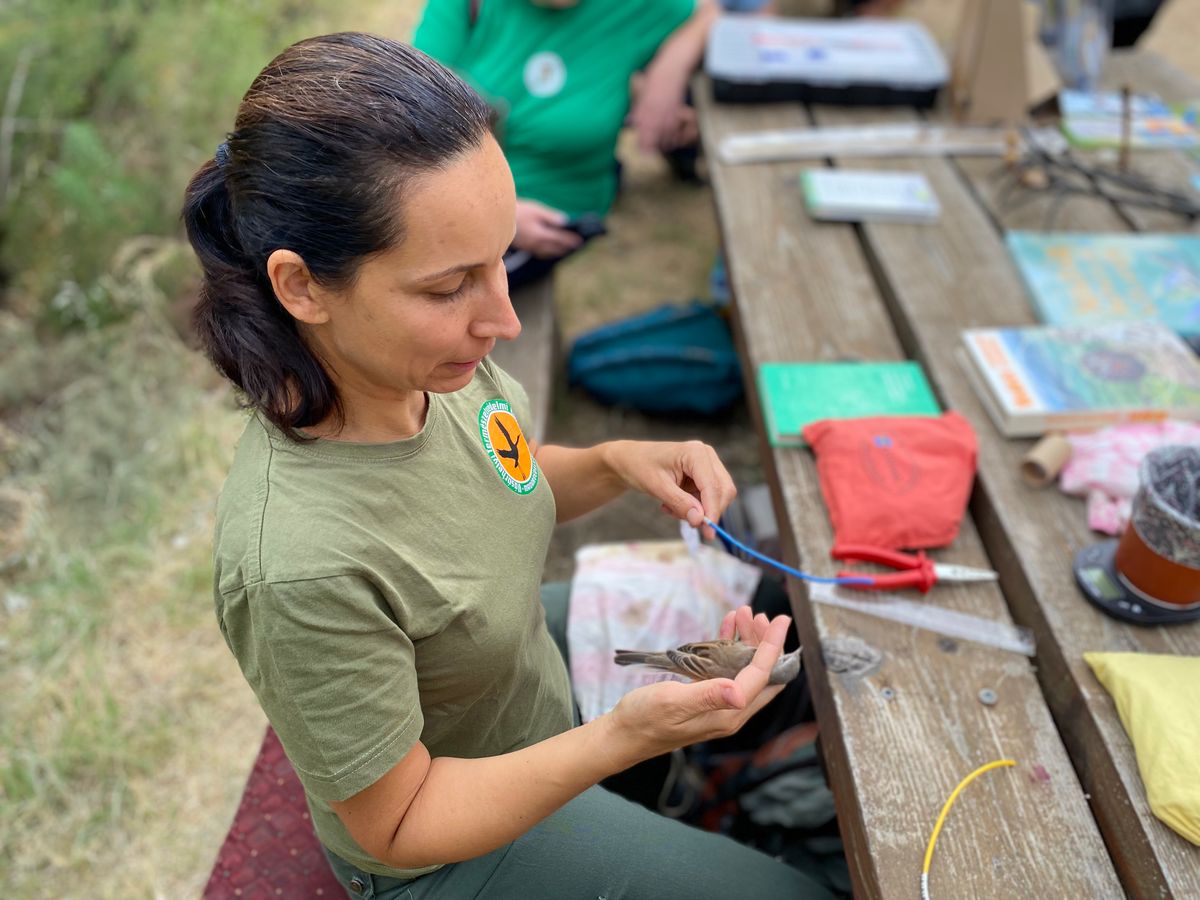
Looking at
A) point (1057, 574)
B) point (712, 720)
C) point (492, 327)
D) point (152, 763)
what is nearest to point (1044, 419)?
point (1057, 574)

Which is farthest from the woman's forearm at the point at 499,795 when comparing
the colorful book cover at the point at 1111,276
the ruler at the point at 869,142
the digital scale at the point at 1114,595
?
the ruler at the point at 869,142

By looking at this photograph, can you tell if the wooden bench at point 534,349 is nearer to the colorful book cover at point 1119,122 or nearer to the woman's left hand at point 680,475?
the woman's left hand at point 680,475

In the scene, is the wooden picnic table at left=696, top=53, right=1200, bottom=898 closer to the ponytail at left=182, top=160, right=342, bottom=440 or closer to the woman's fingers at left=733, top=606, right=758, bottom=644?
the woman's fingers at left=733, top=606, right=758, bottom=644

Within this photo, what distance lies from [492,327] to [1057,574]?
922 mm

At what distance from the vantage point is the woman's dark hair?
3.25 ft

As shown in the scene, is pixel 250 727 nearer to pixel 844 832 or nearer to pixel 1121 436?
pixel 844 832

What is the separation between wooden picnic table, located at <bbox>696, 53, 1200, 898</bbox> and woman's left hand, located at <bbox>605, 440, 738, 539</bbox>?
0.56 ft

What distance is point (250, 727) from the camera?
2480 mm

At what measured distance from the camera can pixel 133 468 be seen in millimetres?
3135

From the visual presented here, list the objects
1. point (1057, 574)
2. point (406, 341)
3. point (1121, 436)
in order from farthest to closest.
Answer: point (1121, 436) < point (1057, 574) < point (406, 341)

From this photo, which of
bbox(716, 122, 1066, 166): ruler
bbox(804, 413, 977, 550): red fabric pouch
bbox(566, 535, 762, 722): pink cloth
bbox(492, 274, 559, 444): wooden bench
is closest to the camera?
bbox(804, 413, 977, 550): red fabric pouch

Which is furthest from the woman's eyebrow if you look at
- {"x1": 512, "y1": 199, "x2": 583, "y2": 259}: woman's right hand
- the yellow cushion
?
{"x1": 512, "y1": 199, "x2": 583, "y2": 259}: woman's right hand

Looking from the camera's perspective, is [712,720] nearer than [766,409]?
Yes

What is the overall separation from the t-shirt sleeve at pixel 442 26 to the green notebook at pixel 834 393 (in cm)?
146
